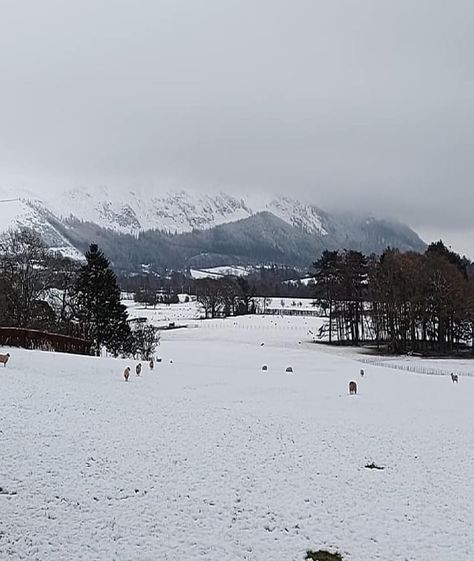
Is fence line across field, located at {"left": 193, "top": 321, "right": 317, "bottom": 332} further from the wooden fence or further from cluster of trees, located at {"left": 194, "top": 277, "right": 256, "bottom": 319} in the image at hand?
the wooden fence

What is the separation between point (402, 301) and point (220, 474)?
49.7 metres

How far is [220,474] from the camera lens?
12.4 m

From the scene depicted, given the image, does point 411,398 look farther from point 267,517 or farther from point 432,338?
point 432,338

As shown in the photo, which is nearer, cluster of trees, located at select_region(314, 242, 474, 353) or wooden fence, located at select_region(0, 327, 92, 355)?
wooden fence, located at select_region(0, 327, 92, 355)

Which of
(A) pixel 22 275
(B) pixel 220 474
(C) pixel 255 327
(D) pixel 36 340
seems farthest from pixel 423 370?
(C) pixel 255 327

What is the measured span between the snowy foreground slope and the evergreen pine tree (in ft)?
66.4

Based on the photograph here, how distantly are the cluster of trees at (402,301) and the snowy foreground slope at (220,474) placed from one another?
35.8 m

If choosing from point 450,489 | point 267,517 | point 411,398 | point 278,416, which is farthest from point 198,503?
point 411,398

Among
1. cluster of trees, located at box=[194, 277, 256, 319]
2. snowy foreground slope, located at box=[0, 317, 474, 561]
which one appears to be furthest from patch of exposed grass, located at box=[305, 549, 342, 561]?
cluster of trees, located at box=[194, 277, 256, 319]

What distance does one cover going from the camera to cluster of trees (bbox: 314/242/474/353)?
5825cm

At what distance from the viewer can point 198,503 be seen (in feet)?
35.0

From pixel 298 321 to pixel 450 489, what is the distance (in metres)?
87.0

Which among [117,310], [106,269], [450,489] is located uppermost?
[106,269]

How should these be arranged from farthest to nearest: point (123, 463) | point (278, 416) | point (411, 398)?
1. point (411, 398)
2. point (278, 416)
3. point (123, 463)
